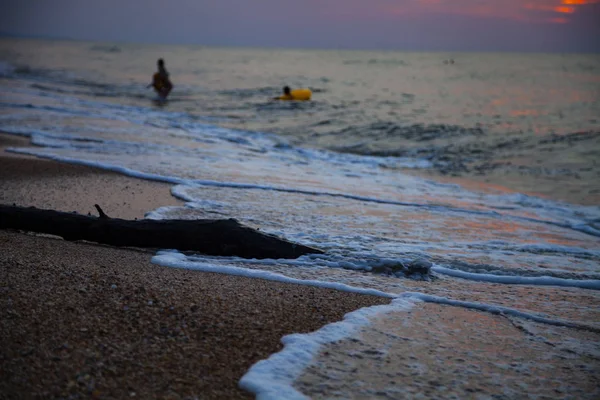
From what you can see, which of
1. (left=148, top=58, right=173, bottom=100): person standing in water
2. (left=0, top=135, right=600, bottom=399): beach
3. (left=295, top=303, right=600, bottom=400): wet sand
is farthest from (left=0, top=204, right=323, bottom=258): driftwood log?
(left=148, top=58, right=173, bottom=100): person standing in water

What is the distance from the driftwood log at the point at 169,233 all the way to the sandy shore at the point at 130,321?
0.44 feet

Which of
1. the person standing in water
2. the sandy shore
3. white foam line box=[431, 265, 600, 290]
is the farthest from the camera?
the person standing in water

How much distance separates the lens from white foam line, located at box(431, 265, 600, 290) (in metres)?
4.54

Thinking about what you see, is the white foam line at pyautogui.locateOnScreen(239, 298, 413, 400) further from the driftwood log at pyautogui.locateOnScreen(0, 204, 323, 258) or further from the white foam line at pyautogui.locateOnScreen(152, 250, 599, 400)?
the driftwood log at pyautogui.locateOnScreen(0, 204, 323, 258)

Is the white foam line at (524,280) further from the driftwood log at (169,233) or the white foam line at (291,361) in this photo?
the white foam line at (291,361)

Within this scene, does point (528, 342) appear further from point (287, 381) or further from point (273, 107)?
point (273, 107)

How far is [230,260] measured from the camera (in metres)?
4.36

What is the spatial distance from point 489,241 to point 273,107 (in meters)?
17.0

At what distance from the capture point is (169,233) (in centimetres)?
445

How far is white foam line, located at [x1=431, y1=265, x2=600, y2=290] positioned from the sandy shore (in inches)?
46.8

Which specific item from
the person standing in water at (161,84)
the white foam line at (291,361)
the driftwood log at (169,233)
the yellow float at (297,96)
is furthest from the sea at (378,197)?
the yellow float at (297,96)

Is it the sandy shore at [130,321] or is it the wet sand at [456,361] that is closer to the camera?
the sandy shore at [130,321]

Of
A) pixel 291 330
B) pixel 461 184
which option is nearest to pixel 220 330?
pixel 291 330

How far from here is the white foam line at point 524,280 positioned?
454 centimetres
